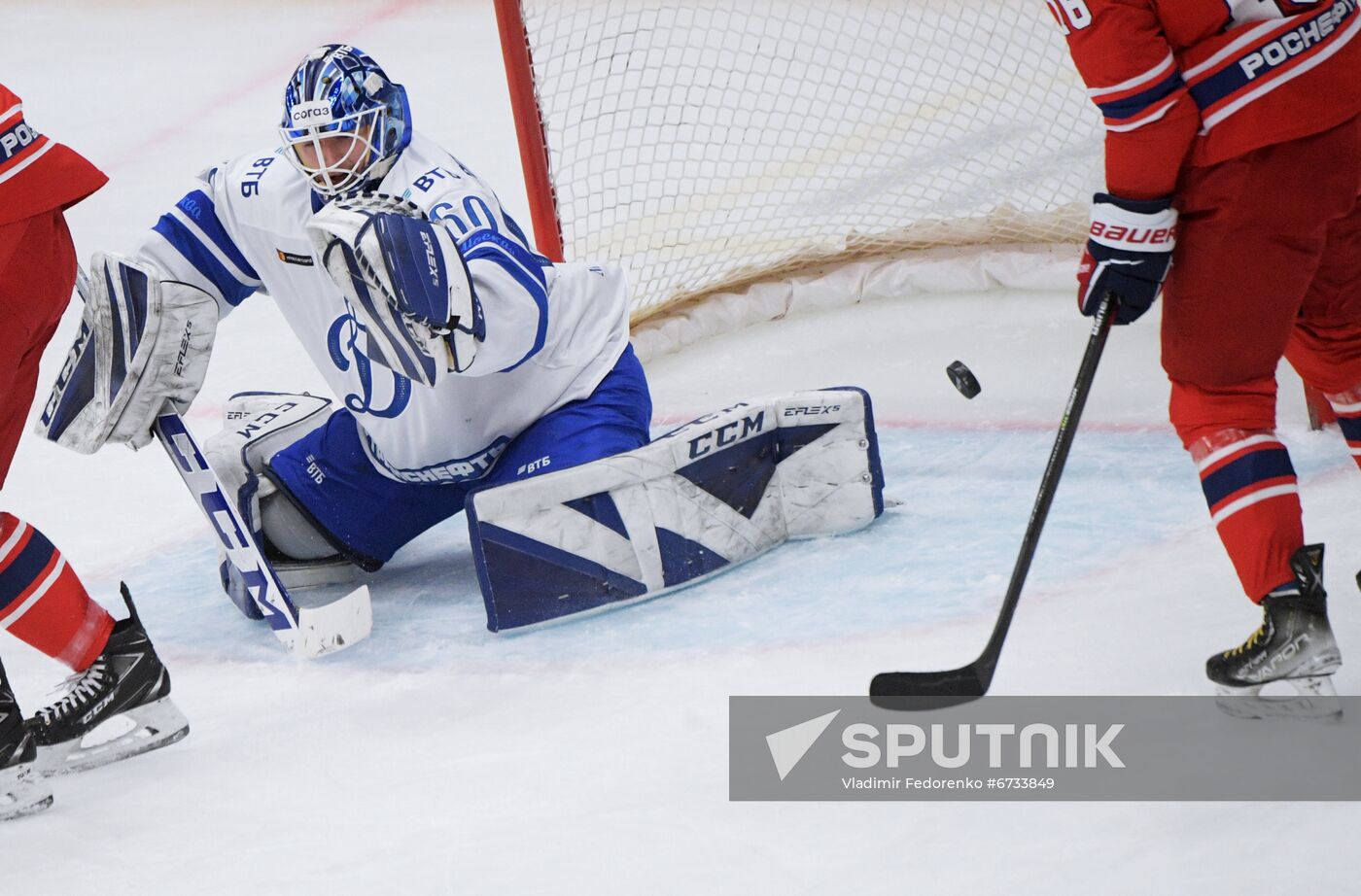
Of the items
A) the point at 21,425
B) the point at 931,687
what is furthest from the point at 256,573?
the point at 931,687

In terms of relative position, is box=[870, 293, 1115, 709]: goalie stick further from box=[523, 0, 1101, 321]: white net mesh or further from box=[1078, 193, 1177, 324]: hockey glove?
box=[523, 0, 1101, 321]: white net mesh

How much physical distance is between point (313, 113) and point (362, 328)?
0.36 m

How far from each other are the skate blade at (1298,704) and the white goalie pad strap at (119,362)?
163 cm

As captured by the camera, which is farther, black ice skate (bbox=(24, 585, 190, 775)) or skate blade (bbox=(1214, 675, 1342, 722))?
black ice skate (bbox=(24, 585, 190, 775))

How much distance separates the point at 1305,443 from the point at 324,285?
69.6 inches

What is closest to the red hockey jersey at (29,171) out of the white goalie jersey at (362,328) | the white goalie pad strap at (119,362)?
the white goalie pad strap at (119,362)

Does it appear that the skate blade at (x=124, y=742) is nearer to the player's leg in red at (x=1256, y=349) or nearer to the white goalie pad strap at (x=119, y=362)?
the white goalie pad strap at (x=119, y=362)

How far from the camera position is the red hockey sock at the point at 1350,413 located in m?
2.10

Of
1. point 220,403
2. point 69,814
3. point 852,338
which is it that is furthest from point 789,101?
point 69,814

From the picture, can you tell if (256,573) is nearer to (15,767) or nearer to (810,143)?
(15,767)

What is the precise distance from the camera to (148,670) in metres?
2.31

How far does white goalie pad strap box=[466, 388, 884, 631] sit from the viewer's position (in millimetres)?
2541

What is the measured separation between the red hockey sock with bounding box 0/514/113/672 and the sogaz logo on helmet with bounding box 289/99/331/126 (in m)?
0.73

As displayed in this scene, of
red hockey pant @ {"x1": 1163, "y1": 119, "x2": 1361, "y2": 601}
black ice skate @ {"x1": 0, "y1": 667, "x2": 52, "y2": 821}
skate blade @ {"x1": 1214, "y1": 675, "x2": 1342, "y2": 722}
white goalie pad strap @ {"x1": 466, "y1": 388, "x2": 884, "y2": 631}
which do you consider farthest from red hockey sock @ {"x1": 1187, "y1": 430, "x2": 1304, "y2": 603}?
black ice skate @ {"x1": 0, "y1": 667, "x2": 52, "y2": 821}
